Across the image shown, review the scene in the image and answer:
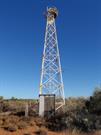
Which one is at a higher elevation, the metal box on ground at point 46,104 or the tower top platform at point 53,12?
the tower top platform at point 53,12

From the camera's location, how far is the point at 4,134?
15539mm

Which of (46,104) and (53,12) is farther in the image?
(53,12)

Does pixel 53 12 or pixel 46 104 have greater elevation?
pixel 53 12

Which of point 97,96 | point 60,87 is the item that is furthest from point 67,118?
point 60,87

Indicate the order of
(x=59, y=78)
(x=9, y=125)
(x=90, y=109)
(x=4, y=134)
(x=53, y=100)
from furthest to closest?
(x=59, y=78)
(x=53, y=100)
(x=90, y=109)
(x=9, y=125)
(x=4, y=134)

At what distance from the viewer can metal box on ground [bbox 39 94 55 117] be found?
22578 millimetres

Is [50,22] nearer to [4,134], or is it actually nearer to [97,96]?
[97,96]

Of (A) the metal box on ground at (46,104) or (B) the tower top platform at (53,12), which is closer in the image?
(A) the metal box on ground at (46,104)

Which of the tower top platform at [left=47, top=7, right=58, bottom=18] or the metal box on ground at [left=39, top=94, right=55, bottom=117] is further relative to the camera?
the tower top platform at [left=47, top=7, right=58, bottom=18]

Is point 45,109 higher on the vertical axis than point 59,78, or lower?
lower

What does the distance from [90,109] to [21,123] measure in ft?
20.8

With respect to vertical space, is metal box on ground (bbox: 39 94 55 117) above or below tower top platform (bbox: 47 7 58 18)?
below

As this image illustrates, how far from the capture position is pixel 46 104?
75.6 feet

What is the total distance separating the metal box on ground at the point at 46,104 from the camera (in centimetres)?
2258
